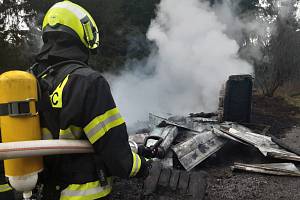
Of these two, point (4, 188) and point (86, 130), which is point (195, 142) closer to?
point (4, 188)

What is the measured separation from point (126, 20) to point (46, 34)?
1366 centimetres

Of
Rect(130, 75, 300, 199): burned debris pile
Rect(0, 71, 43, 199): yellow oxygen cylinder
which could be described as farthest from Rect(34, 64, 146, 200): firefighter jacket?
Rect(130, 75, 300, 199): burned debris pile

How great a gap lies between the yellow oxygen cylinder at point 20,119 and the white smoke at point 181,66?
7.98 m

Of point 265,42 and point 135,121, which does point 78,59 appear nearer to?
point 135,121

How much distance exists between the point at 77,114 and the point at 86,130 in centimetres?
10

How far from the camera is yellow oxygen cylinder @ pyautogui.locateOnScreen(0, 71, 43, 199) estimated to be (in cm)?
156

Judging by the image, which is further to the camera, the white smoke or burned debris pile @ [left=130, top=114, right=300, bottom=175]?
the white smoke

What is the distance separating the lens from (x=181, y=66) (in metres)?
12.7

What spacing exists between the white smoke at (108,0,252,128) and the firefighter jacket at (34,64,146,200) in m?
7.80

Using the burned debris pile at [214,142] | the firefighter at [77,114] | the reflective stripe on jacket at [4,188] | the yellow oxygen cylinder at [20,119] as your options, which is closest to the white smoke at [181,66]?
the burned debris pile at [214,142]

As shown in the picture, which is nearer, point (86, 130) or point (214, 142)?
point (86, 130)

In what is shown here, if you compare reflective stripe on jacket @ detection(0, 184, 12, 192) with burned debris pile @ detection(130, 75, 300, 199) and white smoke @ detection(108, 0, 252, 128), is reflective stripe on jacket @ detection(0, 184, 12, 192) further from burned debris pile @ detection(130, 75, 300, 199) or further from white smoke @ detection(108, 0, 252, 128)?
white smoke @ detection(108, 0, 252, 128)

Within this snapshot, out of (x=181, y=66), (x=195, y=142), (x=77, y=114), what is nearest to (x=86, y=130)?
(x=77, y=114)

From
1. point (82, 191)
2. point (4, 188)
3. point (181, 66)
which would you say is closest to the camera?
point (82, 191)
